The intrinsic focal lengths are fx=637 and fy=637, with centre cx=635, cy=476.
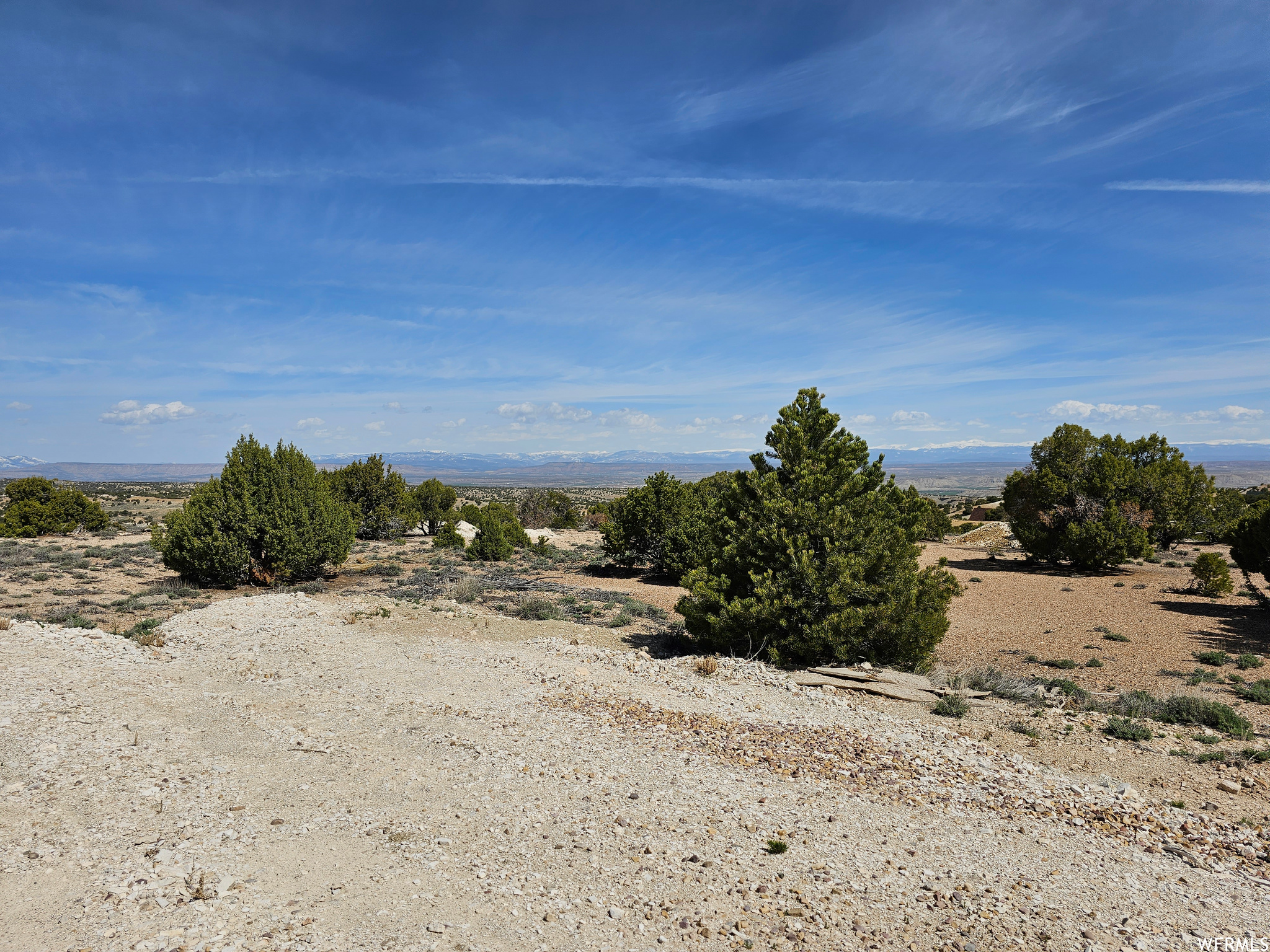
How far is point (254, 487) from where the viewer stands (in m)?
17.8

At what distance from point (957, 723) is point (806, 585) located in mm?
3094

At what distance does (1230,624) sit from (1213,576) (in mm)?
3940

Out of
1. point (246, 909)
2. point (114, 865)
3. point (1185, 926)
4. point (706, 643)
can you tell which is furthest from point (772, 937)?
point (706, 643)

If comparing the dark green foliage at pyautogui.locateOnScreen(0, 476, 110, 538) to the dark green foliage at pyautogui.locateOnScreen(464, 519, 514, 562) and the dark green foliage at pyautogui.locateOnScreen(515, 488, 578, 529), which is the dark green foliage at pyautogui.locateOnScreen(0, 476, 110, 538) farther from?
the dark green foliage at pyautogui.locateOnScreen(515, 488, 578, 529)

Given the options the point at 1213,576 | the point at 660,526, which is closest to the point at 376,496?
the point at 660,526

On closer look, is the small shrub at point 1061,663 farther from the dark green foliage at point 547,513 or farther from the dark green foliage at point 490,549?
the dark green foliage at point 547,513

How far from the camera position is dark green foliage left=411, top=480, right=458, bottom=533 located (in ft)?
126

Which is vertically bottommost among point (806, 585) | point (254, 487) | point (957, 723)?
point (957, 723)

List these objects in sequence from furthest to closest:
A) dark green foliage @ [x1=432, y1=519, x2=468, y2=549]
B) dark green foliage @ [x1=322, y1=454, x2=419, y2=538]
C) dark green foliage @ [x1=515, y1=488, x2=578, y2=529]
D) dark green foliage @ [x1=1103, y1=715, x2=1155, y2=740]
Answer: dark green foliage @ [x1=515, y1=488, x2=578, y2=529], dark green foliage @ [x1=322, y1=454, x2=419, y2=538], dark green foliage @ [x1=432, y1=519, x2=468, y2=549], dark green foliage @ [x1=1103, y1=715, x2=1155, y2=740]

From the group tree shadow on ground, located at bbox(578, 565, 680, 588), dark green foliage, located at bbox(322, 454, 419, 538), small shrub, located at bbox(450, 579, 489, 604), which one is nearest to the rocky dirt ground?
small shrub, located at bbox(450, 579, 489, 604)

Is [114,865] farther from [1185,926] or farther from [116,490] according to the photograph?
[116,490]

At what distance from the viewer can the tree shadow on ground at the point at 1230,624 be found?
13.8m

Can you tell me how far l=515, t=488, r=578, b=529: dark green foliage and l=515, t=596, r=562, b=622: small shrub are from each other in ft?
87.1

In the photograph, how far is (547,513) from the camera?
45.8 metres
